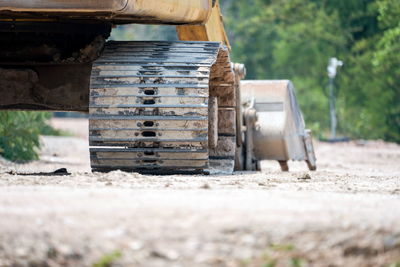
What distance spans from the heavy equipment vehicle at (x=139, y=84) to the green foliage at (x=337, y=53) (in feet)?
39.1

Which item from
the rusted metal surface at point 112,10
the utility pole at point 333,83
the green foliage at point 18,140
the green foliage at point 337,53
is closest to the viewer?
the rusted metal surface at point 112,10

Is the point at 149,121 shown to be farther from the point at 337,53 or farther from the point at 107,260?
the point at 337,53

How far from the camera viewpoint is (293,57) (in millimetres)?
30781

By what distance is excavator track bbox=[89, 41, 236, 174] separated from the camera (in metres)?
8.09

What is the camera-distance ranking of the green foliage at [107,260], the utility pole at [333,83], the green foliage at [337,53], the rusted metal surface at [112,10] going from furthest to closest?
the utility pole at [333,83], the green foliage at [337,53], the rusted metal surface at [112,10], the green foliage at [107,260]

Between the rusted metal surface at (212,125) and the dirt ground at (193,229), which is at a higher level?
the rusted metal surface at (212,125)

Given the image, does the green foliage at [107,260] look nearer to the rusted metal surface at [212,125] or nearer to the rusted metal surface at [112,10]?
the rusted metal surface at [112,10]

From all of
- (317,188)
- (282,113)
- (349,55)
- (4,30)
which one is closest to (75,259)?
(317,188)

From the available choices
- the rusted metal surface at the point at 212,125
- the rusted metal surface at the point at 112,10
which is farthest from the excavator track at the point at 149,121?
the rusted metal surface at the point at 212,125

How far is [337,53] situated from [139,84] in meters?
19.5

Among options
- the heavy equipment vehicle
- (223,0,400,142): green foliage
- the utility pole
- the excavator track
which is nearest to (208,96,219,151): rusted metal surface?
the heavy equipment vehicle

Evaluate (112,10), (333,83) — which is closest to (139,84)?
(112,10)

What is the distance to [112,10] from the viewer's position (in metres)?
8.04

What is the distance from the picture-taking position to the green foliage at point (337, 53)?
23875 mm
